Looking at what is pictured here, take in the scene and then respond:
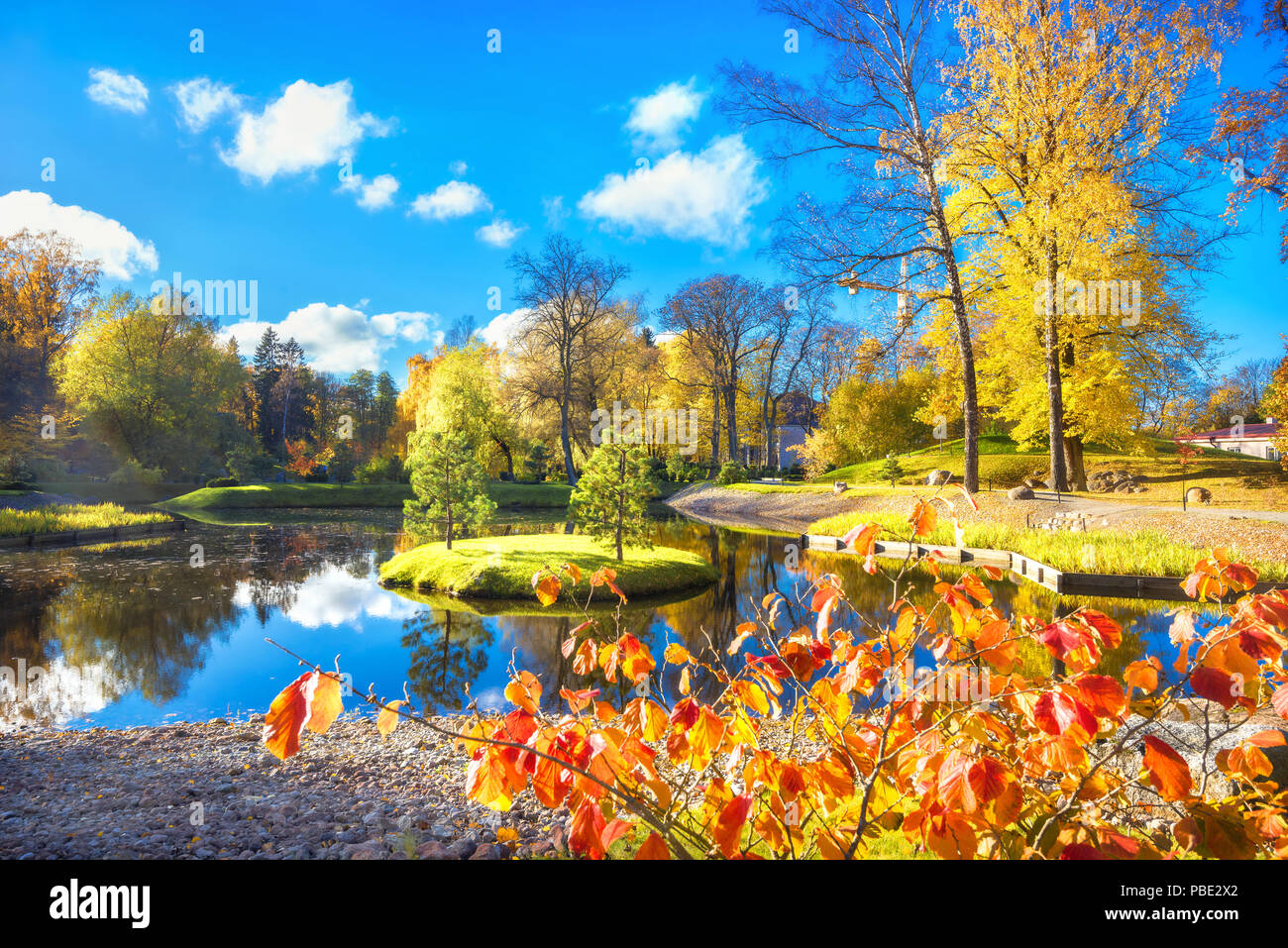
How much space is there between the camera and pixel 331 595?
33.6ft

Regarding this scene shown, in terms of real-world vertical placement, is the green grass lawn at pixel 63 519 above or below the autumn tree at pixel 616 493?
below

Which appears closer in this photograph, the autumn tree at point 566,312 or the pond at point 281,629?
the pond at point 281,629

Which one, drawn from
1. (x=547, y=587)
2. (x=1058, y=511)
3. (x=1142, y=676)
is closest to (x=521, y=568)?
(x=547, y=587)

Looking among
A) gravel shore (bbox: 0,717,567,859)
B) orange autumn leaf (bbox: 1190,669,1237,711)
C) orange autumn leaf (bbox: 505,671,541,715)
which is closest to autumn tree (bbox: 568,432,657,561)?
gravel shore (bbox: 0,717,567,859)

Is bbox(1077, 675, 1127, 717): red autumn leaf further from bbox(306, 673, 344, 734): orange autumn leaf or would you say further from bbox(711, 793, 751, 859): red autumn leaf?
bbox(306, 673, 344, 734): orange autumn leaf

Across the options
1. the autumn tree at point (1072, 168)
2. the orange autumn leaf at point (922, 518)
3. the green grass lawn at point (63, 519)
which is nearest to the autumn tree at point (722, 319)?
the autumn tree at point (1072, 168)

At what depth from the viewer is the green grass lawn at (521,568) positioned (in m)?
9.92

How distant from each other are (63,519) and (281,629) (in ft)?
46.8

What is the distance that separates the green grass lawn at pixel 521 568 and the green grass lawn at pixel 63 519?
11.5 meters

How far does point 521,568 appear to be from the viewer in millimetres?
10461

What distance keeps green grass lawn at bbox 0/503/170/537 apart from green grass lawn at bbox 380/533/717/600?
11.5 metres

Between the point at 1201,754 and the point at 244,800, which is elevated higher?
the point at 1201,754

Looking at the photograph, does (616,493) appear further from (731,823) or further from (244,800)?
(731,823)

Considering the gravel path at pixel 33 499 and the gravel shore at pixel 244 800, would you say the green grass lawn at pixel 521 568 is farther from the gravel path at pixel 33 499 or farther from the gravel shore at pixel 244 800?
the gravel path at pixel 33 499
